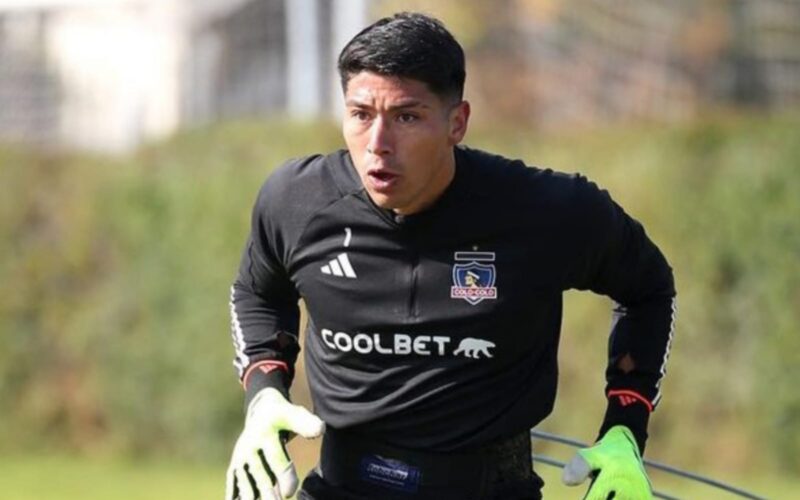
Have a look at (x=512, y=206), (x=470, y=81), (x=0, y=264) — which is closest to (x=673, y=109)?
(x=470, y=81)

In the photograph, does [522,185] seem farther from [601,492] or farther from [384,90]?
[601,492]

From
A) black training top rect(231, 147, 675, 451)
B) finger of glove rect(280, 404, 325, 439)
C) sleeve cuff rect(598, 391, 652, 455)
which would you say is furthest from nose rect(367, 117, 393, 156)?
sleeve cuff rect(598, 391, 652, 455)

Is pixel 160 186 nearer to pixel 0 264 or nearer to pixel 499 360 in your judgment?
pixel 0 264

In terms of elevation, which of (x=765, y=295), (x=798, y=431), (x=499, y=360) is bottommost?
(x=798, y=431)

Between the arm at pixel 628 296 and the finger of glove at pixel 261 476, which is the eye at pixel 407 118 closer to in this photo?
the arm at pixel 628 296

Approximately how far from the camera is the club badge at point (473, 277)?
242 inches

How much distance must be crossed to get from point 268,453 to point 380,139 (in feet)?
3.29

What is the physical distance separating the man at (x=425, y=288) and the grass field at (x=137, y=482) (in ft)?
30.6

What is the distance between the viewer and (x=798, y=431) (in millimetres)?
18109

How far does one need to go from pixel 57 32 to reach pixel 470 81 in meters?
5.81

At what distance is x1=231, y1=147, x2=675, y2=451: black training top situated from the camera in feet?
20.1

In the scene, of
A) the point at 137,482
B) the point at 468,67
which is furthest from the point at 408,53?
the point at 468,67

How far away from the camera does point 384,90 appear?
19.5 ft

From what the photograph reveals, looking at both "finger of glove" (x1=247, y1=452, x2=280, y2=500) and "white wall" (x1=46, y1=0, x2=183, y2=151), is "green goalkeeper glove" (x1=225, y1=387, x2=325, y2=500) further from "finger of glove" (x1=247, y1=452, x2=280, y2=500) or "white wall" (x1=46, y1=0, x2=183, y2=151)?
"white wall" (x1=46, y1=0, x2=183, y2=151)
